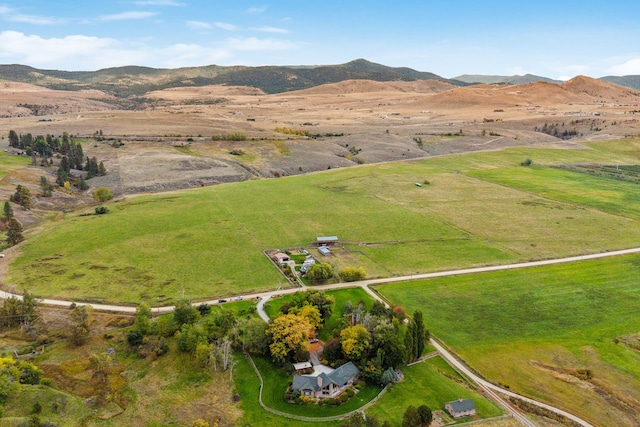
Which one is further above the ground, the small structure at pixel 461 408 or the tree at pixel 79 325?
the tree at pixel 79 325

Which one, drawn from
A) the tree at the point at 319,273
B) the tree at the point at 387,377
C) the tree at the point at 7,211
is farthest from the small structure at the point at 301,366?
the tree at the point at 7,211

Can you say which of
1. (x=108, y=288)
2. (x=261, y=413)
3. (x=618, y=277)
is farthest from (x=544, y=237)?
(x=108, y=288)

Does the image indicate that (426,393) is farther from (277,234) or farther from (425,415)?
(277,234)

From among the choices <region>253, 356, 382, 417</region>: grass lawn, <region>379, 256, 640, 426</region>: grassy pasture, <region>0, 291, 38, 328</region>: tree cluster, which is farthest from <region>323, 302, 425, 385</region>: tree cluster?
<region>0, 291, 38, 328</region>: tree cluster

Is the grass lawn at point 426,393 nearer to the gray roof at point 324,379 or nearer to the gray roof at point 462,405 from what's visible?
the gray roof at point 462,405

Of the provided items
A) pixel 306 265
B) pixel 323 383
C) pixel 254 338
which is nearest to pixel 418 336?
pixel 323 383

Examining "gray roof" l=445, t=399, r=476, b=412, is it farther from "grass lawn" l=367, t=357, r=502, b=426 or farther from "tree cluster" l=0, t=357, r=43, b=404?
"tree cluster" l=0, t=357, r=43, b=404
